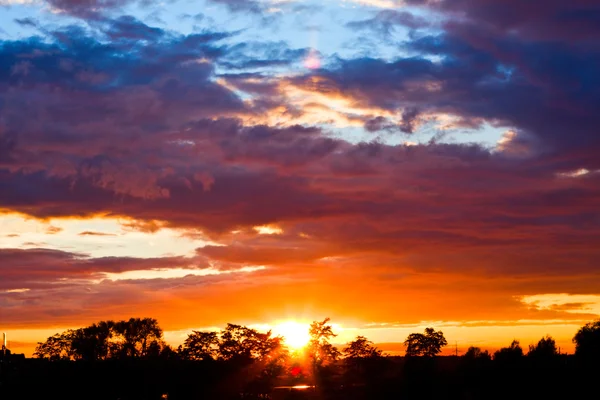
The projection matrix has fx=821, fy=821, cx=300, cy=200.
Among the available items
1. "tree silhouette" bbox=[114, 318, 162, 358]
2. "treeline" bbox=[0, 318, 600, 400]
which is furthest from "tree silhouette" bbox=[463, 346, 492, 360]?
"tree silhouette" bbox=[114, 318, 162, 358]

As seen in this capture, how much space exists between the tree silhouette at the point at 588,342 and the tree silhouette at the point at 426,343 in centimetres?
1876

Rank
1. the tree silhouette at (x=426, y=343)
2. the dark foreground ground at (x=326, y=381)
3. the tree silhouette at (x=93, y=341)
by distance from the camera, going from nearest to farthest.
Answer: the dark foreground ground at (x=326, y=381)
the tree silhouette at (x=426, y=343)
the tree silhouette at (x=93, y=341)

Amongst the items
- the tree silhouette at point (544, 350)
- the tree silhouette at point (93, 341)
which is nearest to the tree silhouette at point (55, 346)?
the tree silhouette at point (93, 341)

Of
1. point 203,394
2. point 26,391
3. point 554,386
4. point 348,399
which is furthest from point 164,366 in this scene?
point 554,386

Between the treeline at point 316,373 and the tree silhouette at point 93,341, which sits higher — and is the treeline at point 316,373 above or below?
below

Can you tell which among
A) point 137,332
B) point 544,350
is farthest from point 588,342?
point 137,332

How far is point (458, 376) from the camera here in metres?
89.7

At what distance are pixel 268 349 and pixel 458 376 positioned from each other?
30423mm

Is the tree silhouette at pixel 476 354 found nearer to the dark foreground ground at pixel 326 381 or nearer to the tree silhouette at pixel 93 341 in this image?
the dark foreground ground at pixel 326 381

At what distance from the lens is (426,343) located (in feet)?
381

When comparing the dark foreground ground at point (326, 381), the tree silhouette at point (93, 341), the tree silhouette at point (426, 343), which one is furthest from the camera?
the tree silhouette at point (93, 341)

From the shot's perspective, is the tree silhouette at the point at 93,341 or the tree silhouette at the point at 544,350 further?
the tree silhouette at the point at 93,341

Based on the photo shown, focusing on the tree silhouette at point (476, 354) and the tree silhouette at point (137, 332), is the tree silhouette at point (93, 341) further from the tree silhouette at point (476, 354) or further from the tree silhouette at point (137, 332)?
the tree silhouette at point (476, 354)

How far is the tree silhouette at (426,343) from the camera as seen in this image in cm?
11381
